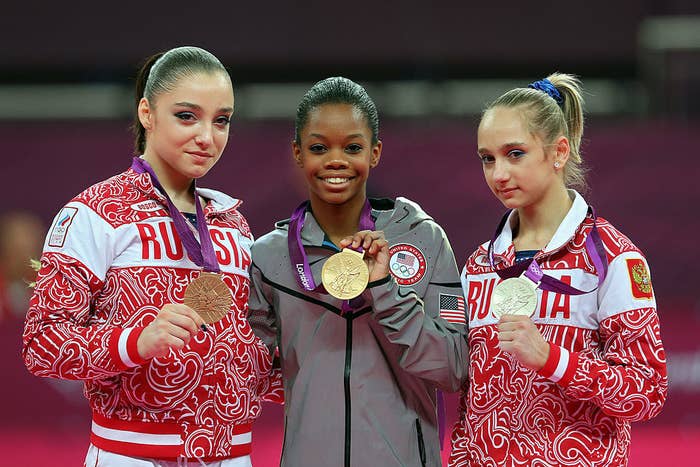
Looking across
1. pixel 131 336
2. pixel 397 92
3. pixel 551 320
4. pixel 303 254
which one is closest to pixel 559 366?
pixel 551 320

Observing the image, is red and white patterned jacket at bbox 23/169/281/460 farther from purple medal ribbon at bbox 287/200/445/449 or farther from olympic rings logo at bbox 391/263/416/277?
olympic rings logo at bbox 391/263/416/277

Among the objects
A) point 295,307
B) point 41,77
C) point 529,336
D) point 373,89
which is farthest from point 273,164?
point 529,336

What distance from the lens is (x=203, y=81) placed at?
9.55 ft

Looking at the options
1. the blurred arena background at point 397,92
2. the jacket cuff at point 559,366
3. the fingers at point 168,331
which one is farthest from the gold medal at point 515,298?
the blurred arena background at point 397,92

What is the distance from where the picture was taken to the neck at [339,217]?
3.10m

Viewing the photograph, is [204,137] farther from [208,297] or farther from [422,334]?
[422,334]

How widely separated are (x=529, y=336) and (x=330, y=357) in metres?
0.62

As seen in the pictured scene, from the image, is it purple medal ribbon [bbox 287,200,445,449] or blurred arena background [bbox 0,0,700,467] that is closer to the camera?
purple medal ribbon [bbox 287,200,445,449]

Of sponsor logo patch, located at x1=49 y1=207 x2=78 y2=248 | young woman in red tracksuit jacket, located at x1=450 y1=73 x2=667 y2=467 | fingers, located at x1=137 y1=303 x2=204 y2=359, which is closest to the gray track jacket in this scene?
young woman in red tracksuit jacket, located at x1=450 y1=73 x2=667 y2=467

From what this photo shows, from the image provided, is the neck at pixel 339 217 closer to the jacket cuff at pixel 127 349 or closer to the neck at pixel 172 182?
the neck at pixel 172 182

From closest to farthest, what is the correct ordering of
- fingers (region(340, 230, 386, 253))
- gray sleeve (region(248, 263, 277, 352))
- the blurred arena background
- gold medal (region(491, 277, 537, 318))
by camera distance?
gold medal (region(491, 277, 537, 318)), fingers (region(340, 230, 386, 253)), gray sleeve (region(248, 263, 277, 352)), the blurred arena background

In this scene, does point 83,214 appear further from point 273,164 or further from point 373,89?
point 373,89

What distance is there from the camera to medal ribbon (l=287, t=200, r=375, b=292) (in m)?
2.99

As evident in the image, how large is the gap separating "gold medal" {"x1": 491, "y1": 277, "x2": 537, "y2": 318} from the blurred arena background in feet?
14.3
